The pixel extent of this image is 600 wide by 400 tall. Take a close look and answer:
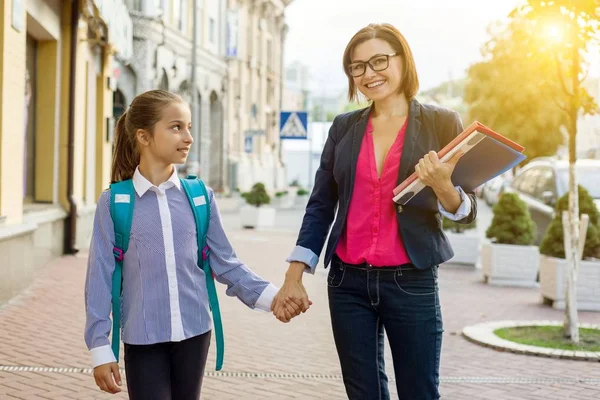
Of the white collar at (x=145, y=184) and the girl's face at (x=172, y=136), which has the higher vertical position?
the girl's face at (x=172, y=136)

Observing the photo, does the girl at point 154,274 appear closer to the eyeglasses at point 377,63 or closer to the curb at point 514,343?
the eyeglasses at point 377,63

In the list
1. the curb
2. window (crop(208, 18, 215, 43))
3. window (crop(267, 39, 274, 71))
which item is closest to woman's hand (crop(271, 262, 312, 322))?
the curb

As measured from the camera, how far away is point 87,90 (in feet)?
56.5

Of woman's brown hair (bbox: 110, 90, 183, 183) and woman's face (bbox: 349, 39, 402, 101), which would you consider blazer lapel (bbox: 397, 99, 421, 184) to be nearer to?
woman's face (bbox: 349, 39, 402, 101)

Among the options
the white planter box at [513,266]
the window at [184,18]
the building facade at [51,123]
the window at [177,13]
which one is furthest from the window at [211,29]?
the white planter box at [513,266]

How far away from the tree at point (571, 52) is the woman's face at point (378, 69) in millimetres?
5027

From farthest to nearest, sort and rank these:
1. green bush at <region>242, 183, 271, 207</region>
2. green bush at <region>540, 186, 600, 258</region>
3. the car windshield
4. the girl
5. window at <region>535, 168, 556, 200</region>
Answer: green bush at <region>242, 183, 271, 207</region> → window at <region>535, 168, 556, 200</region> → the car windshield → green bush at <region>540, 186, 600, 258</region> → the girl

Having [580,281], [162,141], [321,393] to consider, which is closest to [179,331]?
[162,141]

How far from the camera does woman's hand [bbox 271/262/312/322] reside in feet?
12.1

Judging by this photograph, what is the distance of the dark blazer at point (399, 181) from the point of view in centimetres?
345

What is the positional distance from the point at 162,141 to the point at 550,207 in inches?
443

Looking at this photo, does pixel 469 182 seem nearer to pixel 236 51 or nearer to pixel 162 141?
pixel 162 141

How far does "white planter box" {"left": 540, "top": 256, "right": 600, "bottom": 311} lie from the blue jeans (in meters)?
7.31

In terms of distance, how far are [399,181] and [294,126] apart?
54.2 feet
